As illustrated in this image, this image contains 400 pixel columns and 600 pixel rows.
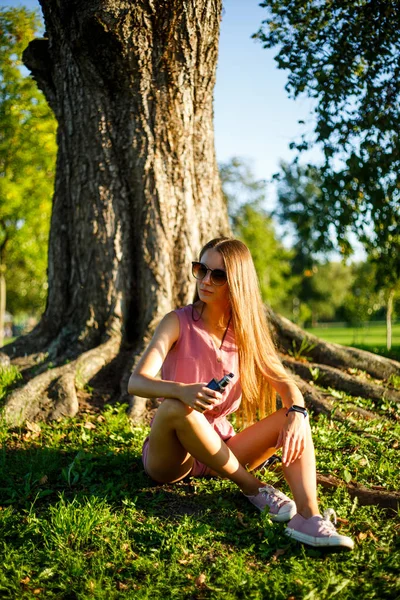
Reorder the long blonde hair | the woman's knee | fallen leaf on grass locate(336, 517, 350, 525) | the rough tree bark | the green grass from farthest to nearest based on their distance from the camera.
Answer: the green grass
the rough tree bark
the long blonde hair
fallen leaf on grass locate(336, 517, 350, 525)
the woman's knee

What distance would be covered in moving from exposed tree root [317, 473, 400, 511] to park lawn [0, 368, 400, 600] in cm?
6

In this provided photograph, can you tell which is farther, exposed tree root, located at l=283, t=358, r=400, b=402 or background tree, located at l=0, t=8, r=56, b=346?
background tree, located at l=0, t=8, r=56, b=346

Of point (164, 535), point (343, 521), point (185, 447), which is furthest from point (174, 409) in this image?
point (343, 521)

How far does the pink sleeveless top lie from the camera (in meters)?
3.46

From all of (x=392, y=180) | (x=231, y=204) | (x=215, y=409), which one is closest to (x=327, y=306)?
(x=231, y=204)

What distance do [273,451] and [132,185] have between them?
3389 mm

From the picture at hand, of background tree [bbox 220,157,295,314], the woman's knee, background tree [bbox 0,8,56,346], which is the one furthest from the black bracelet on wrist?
background tree [bbox 220,157,295,314]

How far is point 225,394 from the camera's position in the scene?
347cm

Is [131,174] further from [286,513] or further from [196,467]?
[286,513]

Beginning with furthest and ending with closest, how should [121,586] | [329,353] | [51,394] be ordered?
1. [329,353]
2. [51,394]
3. [121,586]

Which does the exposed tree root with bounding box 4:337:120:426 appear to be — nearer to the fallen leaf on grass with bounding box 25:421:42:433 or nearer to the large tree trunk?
the fallen leaf on grass with bounding box 25:421:42:433

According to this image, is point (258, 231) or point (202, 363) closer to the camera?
point (202, 363)

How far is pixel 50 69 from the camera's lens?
6148 millimetres

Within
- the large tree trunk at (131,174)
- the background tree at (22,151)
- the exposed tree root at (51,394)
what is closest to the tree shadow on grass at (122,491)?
the exposed tree root at (51,394)
